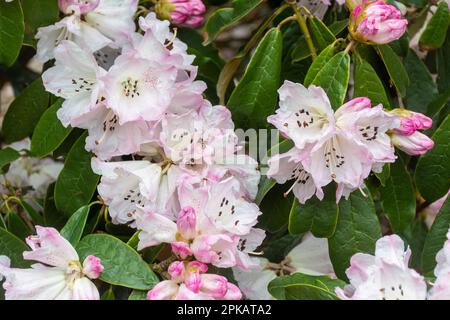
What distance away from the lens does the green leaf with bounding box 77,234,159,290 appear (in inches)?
50.7

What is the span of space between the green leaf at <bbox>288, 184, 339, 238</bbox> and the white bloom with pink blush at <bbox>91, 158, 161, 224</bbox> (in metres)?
0.22

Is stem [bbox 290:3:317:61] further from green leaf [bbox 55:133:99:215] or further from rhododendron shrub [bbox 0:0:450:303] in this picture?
green leaf [bbox 55:133:99:215]

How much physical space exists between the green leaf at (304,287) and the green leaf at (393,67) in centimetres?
35

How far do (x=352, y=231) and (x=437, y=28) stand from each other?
421mm

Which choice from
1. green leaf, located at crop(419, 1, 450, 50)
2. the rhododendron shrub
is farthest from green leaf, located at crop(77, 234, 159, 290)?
green leaf, located at crop(419, 1, 450, 50)

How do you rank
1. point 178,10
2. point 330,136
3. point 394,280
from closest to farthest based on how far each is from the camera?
1. point 394,280
2. point 330,136
3. point 178,10

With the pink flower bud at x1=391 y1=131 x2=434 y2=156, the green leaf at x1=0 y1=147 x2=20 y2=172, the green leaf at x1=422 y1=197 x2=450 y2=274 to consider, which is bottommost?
the green leaf at x1=0 y1=147 x2=20 y2=172

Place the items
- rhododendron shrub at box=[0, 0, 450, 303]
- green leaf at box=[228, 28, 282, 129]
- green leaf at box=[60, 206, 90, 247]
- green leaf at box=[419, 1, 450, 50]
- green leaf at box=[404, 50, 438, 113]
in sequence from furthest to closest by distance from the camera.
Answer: green leaf at box=[404, 50, 438, 113] < green leaf at box=[419, 1, 450, 50] < green leaf at box=[228, 28, 282, 129] < green leaf at box=[60, 206, 90, 247] < rhododendron shrub at box=[0, 0, 450, 303]

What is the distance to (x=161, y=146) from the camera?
55.6 inches

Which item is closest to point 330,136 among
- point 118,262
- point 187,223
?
point 187,223

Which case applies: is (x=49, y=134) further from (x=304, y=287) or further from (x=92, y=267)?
(x=304, y=287)

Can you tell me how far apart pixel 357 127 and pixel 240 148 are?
18 cm

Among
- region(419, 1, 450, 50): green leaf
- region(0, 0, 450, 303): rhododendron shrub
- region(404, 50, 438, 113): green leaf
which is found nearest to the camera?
region(0, 0, 450, 303): rhododendron shrub

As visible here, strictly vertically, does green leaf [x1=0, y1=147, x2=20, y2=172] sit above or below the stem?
below
